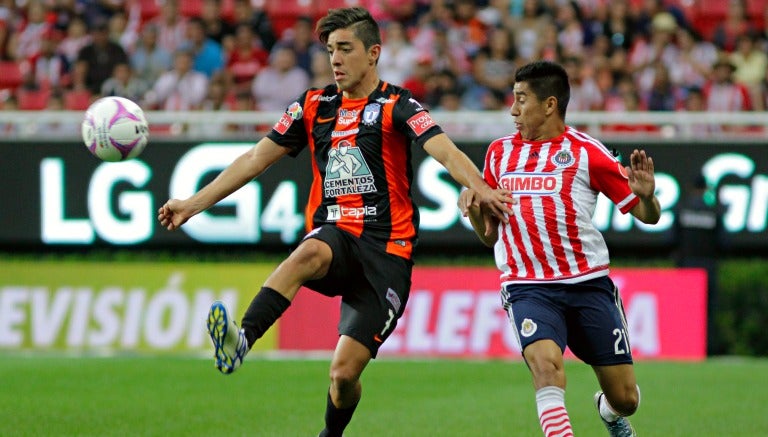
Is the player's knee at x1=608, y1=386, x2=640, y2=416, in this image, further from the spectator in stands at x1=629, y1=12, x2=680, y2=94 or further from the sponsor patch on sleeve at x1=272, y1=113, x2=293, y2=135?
the spectator in stands at x1=629, y1=12, x2=680, y2=94

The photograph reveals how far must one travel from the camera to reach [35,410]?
32.8 feet

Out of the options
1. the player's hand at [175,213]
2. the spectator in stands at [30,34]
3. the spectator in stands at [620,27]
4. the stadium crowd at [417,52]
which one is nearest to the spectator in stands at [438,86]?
the stadium crowd at [417,52]

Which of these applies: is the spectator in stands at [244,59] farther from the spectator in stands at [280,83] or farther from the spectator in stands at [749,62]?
the spectator in stands at [749,62]

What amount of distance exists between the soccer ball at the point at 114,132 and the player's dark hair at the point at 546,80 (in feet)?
7.36

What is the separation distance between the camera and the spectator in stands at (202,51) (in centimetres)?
1819

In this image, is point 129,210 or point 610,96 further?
point 610,96

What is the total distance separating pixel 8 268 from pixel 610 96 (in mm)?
8192

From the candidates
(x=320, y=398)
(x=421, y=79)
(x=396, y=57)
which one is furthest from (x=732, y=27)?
(x=320, y=398)

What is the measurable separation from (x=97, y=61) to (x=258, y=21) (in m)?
2.47

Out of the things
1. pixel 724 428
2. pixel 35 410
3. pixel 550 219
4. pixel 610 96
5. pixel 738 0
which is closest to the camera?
pixel 550 219

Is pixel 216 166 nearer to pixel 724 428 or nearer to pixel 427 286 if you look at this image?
pixel 427 286

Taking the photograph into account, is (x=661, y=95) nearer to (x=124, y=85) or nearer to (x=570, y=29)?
(x=570, y=29)

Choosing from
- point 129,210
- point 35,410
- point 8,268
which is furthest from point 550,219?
point 8,268

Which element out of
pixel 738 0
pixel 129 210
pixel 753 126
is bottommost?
pixel 129 210
